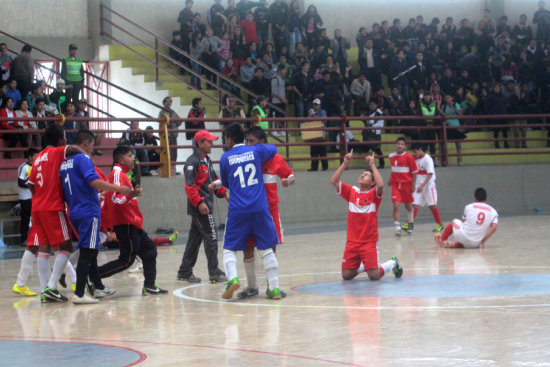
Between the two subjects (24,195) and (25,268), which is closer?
(25,268)

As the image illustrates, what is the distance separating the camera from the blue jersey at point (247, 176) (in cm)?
1014

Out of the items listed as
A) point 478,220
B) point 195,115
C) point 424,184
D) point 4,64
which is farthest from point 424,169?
point 4,64

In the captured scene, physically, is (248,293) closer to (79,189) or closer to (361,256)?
(361,256)

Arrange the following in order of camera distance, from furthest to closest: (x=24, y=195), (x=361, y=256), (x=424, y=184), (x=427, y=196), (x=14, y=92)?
(x=14, y=92) → (x=427, y=196) → (x=424, y=184) → (x=24, y=195) → (x=361, y=256)

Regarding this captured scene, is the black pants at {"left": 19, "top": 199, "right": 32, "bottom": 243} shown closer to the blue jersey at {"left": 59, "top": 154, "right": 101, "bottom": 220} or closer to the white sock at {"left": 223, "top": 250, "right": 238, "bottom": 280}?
the blue jersey at {"left": 59, "top": 154, "right": 101, "bottom": 220}

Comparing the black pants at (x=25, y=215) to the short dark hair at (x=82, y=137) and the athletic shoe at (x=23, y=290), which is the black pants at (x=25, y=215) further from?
the short dark hair at (x=82, y=137)

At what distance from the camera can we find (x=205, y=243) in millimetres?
12133

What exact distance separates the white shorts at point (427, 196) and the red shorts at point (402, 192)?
13 centimetres

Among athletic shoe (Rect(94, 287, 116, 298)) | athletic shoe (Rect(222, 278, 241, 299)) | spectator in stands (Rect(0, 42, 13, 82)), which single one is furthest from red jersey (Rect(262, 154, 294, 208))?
spectator in stands (Rect(0, 42, 13, 82))

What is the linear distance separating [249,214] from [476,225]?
6384 millimetres

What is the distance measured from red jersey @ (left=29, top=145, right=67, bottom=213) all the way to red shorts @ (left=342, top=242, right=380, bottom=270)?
3.50 m

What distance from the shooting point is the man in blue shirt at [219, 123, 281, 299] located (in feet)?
33.2

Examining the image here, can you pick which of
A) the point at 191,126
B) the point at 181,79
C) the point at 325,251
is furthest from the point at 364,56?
the point at 325,251

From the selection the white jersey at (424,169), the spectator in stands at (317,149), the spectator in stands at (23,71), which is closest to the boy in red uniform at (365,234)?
the white jersey at (424,169)
